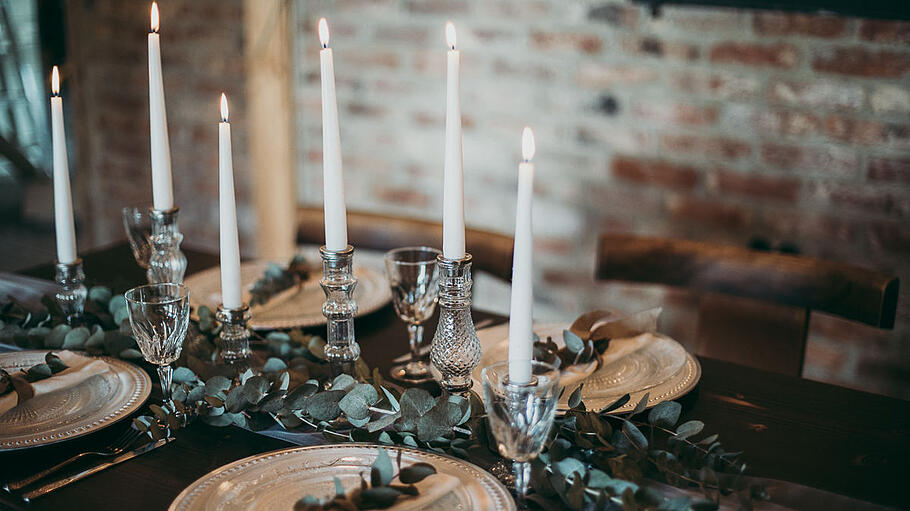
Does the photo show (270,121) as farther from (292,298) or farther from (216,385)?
(216,385)

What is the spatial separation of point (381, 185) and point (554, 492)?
1625 millimetres

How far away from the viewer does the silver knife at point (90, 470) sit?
0.77 meters

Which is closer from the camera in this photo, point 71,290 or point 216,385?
point 216,385

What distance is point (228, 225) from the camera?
3.04ft

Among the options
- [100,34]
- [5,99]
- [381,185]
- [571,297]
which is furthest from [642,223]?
[5,99]

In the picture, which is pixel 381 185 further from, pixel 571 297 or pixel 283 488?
pixel 283 488

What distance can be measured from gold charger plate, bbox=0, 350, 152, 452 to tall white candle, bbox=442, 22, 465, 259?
38cm

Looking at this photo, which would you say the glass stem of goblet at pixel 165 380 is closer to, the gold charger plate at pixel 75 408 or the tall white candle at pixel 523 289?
the gold charger plate at pixel 75 408

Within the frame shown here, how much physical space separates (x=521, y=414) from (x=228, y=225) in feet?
1.34

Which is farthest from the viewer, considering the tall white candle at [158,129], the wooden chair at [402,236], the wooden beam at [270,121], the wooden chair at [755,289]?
the wooden beam at [270,121]

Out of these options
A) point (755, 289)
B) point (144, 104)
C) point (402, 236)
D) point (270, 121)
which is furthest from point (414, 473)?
point (144, 104)

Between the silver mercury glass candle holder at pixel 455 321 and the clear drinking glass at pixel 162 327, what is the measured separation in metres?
0.27

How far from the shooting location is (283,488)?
76cm

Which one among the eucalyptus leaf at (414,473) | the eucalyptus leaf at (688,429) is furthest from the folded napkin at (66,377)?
the eucalyptus leaf at (688,429)
